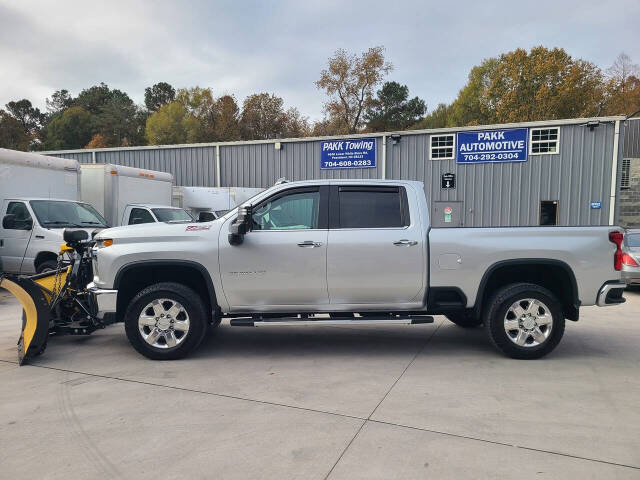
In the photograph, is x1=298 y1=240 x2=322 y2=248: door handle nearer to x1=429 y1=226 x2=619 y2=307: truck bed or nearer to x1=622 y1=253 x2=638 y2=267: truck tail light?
x1=429 y1=226 x2=619 y2=307: truck bed

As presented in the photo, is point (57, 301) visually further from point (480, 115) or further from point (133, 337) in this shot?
point (480, 115)

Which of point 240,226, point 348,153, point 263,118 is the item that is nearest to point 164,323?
point 240,226

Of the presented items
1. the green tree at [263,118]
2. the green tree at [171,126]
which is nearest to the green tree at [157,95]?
the green tree at [171,126]

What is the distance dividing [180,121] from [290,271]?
5448cm

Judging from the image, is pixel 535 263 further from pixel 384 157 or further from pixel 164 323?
pixel 384 157

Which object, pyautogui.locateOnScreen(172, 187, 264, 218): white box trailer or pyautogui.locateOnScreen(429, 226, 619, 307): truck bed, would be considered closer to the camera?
pyautogui.locateOnScreen(429, 226, 619, 307): truck bed

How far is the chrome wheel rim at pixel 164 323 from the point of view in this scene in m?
5.05

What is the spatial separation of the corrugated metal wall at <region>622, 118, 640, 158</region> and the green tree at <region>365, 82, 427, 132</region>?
22.4 meters

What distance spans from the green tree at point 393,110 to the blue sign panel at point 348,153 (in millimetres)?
30055

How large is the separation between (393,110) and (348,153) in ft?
113

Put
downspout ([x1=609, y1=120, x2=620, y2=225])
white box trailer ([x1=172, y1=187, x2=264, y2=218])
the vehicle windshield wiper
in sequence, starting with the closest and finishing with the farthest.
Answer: the vehicle windshield wiper
white box trailer ([x1=172, y1=187, x2=264, y2=218])
downspout ([x1=609, y1=120, x2=620, y2=225])

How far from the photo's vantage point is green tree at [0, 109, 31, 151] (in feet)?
172

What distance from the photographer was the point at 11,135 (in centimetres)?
5328

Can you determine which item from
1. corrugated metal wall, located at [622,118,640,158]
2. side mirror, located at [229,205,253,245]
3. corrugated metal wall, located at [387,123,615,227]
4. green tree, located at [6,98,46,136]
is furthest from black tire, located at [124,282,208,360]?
green tree, located at [6,98,46,136]
